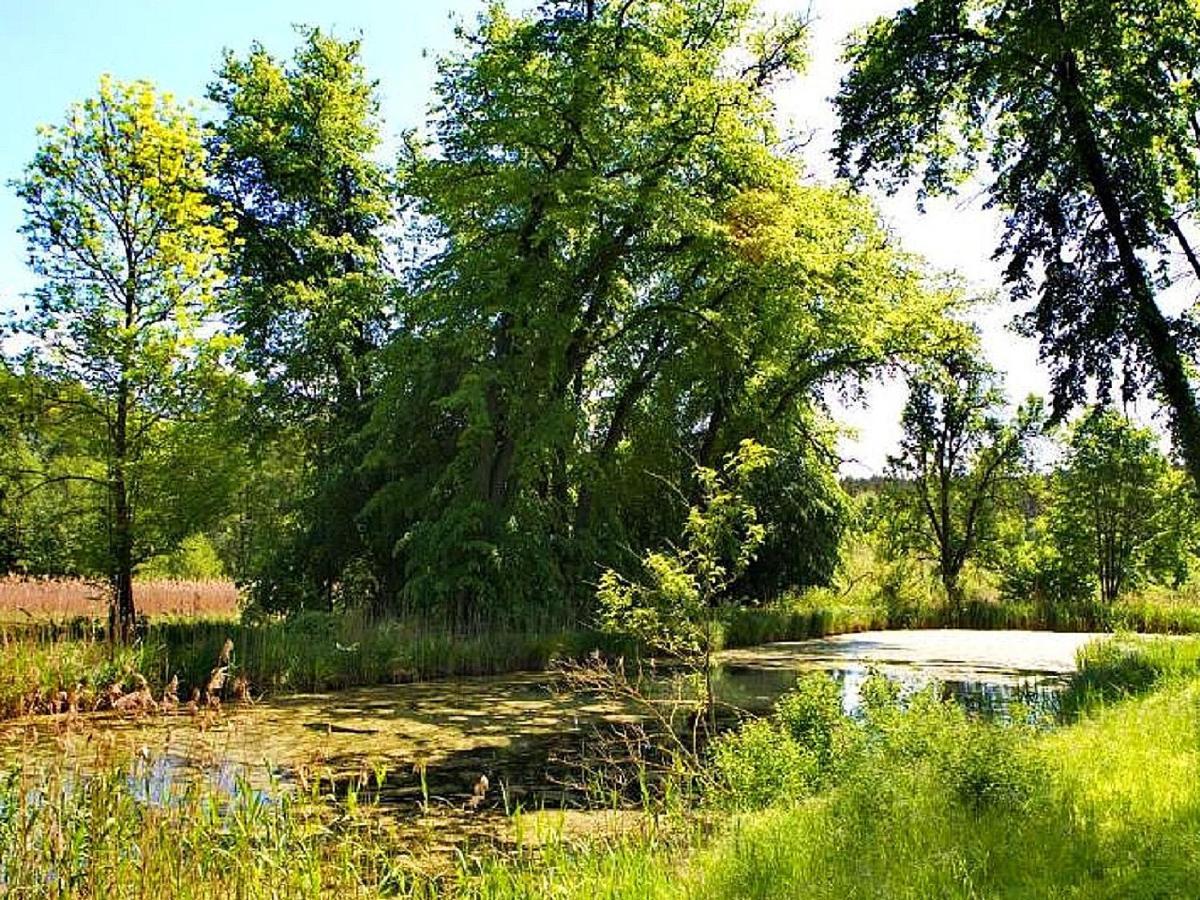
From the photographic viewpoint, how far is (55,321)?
11.6 meters

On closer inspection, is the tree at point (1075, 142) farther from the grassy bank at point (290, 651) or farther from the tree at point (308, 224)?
the tree at point (308, 224)

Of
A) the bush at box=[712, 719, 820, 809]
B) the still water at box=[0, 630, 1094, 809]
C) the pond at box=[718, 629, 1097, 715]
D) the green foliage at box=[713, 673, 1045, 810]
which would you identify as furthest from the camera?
the pond at box=[718, 629, 1097, 715]

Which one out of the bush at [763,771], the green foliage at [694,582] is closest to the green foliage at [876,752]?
the bush at [763,771]

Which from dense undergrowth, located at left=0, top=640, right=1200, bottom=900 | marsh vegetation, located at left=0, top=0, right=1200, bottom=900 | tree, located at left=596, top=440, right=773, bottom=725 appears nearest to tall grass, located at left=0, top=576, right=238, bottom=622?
marsh vegetation, located at left=0, top=0, right=1200, bottom=900

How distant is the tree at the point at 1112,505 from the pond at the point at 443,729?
874 centimetres

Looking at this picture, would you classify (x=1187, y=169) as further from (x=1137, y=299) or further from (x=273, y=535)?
(x=273, y=535)

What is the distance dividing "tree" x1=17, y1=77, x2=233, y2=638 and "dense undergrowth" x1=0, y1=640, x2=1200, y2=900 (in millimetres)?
6422

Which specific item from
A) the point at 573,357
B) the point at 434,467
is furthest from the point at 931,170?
the point at 434,467

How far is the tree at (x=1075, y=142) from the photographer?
36.5ft

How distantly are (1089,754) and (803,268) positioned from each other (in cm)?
1204

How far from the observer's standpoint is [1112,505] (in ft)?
79.6

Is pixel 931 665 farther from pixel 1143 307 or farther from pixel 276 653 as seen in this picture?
pixel 276 653

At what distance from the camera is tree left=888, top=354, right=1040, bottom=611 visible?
2556 centimetres

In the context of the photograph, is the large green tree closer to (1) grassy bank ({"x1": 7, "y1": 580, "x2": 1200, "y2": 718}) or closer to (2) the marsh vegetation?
(2) the marsh vegetation
